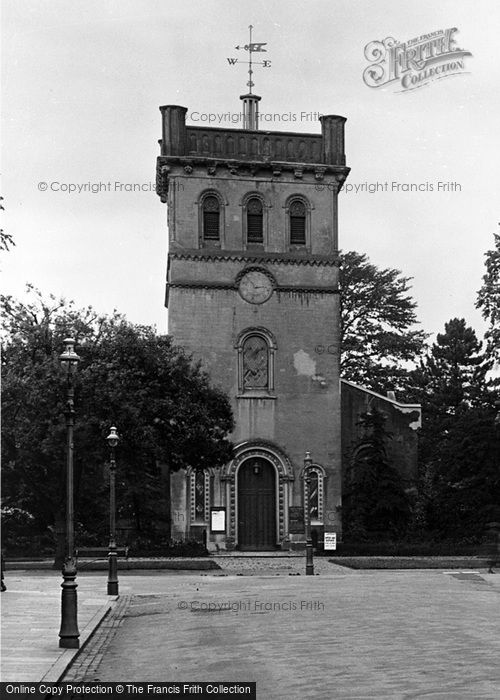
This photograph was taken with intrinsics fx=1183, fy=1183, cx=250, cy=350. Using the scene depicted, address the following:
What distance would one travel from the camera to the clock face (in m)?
51.3

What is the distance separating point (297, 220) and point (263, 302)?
13.4ft

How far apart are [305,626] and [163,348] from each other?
2696 cm

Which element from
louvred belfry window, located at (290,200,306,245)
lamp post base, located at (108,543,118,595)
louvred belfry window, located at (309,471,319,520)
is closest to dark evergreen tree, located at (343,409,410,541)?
louvred belfry window, located at (309,471,319,520)

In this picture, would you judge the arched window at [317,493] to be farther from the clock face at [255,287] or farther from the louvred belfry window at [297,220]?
the louvred belfry window at [297,220]

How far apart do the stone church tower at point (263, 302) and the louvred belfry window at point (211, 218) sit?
4 cm

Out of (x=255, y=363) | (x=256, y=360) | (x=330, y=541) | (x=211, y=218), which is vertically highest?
(x=211, y=218)

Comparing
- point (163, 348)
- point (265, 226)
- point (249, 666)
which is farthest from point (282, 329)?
point (249, 666)

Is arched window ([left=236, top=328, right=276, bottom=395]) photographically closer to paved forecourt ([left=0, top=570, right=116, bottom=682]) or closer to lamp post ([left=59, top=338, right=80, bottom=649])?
paved forecourt ([left=0, top=570, right=116, bottom=682])

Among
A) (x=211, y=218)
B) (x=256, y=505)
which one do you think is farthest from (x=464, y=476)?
(x=211, y=218)

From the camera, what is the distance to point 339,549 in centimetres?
4591

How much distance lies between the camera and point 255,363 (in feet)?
168

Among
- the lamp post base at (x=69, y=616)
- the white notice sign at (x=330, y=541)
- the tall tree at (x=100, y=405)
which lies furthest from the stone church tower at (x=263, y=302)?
the lamp post base at (x=69, y=616)

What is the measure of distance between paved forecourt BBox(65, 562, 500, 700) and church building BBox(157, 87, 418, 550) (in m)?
22.2

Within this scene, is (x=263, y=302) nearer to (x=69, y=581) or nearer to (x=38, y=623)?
(x=38, y=623)
